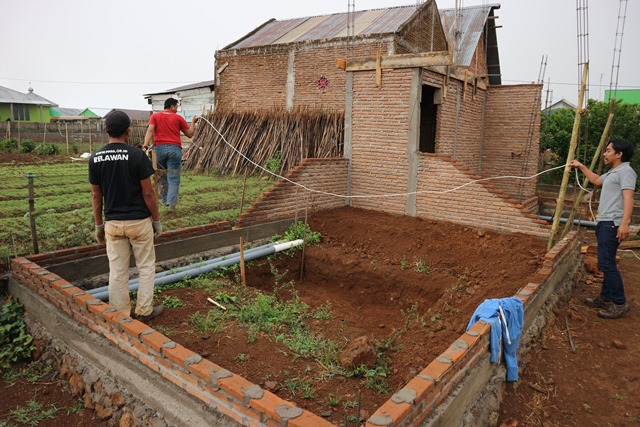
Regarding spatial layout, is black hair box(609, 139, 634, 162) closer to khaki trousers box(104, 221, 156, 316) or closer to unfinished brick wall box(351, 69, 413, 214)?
unfinished brick wall box(351, 69, 413, 214)

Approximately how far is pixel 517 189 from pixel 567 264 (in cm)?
648

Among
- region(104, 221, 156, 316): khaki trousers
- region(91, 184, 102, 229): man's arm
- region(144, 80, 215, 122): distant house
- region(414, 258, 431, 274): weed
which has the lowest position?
region(414, 258, 431, 274): weed

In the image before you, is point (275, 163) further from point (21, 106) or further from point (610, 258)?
point (21, 106)

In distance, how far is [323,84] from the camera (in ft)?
55.8

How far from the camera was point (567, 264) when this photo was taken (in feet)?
21.1

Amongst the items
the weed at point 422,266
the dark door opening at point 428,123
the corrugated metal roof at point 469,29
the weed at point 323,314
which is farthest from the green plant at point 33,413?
the corrugated metal roof at point 469,29

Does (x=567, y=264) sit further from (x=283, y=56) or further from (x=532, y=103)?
(x=283, y=56)

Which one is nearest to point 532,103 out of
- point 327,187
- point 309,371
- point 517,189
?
point 517,189

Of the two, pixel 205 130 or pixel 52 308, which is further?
pixel 205 130

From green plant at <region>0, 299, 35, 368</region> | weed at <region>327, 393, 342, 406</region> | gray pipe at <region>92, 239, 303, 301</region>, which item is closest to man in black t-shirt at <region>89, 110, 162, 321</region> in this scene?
gray pipe at <region>92, 239, 303, 301</region>

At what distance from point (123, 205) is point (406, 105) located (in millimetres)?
6001

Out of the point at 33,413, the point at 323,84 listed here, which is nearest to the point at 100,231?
the point at 33,413

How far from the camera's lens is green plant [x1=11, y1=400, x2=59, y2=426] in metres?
3.62

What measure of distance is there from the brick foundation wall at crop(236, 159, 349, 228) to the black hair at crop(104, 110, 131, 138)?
350 cm
